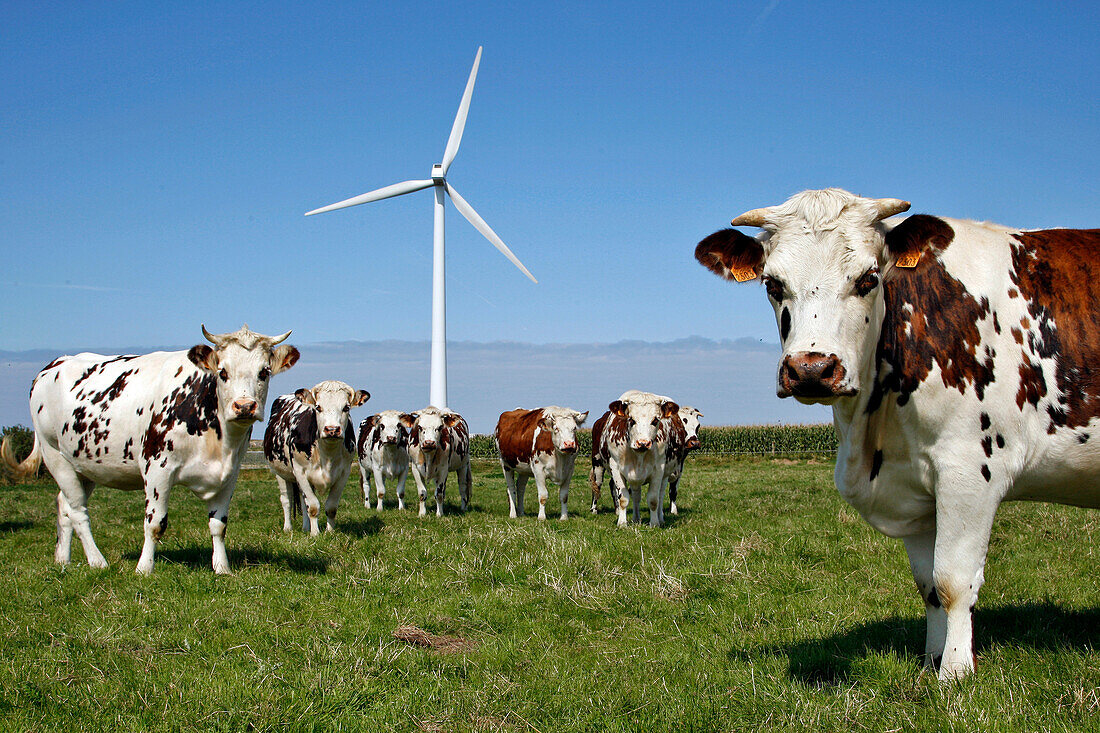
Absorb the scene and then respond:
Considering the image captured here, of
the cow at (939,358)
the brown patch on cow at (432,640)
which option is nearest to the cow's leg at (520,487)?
the brown patch on cow at (432,640)

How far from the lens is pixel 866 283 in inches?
162

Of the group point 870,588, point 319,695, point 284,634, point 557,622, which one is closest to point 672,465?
point 870,588

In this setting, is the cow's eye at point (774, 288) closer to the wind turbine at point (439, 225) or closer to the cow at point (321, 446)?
the cow at point (321, 446)

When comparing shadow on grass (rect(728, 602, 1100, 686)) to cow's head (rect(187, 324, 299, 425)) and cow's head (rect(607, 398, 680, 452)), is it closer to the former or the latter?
cow's head (rect(187, 324, 299, 425))

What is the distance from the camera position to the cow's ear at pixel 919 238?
422 centimetres

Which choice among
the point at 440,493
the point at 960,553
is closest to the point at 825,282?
the point at 960,553

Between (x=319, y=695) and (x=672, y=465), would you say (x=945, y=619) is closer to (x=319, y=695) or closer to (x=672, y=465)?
(x=319, y=695)

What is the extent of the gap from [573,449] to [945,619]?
10.1 meters

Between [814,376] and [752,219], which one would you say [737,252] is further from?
[814,376]

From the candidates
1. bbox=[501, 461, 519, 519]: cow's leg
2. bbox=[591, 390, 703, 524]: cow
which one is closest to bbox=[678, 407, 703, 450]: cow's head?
bbox=[591, 390, 703, 524]: cow

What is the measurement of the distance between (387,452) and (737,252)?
12.7 metres

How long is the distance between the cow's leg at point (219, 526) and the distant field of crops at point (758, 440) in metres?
34.1

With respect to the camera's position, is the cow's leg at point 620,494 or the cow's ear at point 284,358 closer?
the cow's ear at point 284,358

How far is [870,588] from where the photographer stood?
6.83 m
